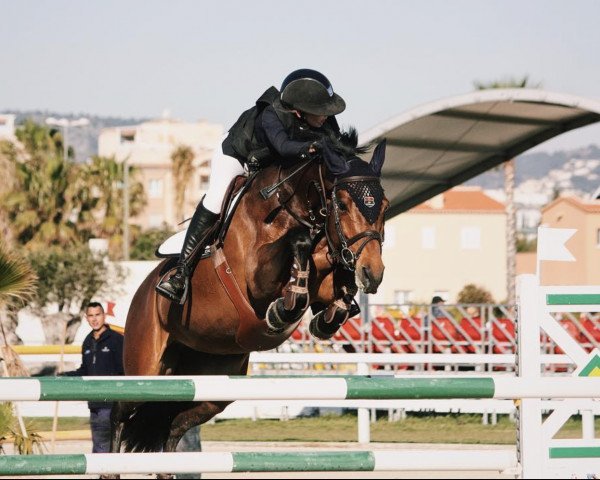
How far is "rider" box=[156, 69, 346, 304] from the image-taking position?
5961mm

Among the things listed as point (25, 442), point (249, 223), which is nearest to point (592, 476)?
point (249, 223)

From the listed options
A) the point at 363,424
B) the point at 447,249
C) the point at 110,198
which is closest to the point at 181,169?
the point at 110,198

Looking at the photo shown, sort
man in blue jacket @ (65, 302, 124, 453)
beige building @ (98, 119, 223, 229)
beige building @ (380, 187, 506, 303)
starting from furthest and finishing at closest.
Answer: beige building @ (98, 119, 223, 229), beige building @ (380, 187, 506, 303), man in blue jacket @ (65, 302, 124, 453)

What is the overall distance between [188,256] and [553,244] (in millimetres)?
2286

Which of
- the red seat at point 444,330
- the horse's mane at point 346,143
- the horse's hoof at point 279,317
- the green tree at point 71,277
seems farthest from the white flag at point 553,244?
the green tree at point 71,277

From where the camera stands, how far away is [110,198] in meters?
45.2

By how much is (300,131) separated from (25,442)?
12.5 ft

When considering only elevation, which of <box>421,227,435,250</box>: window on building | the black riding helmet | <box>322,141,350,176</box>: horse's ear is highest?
<box>421,227,435,250</box>: window on building

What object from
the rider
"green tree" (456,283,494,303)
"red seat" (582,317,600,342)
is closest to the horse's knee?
the rider

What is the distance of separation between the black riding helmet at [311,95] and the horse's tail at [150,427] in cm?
219

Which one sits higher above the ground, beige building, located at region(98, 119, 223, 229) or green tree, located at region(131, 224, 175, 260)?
beige building, located at region(98, 119, 223, 229)

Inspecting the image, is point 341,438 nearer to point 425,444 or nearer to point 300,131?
point 425,444

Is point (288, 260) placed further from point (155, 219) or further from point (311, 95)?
point (155, 219)

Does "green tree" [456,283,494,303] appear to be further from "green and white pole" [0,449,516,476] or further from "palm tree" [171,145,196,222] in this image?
"green and white pole" [0,449,516,476]
